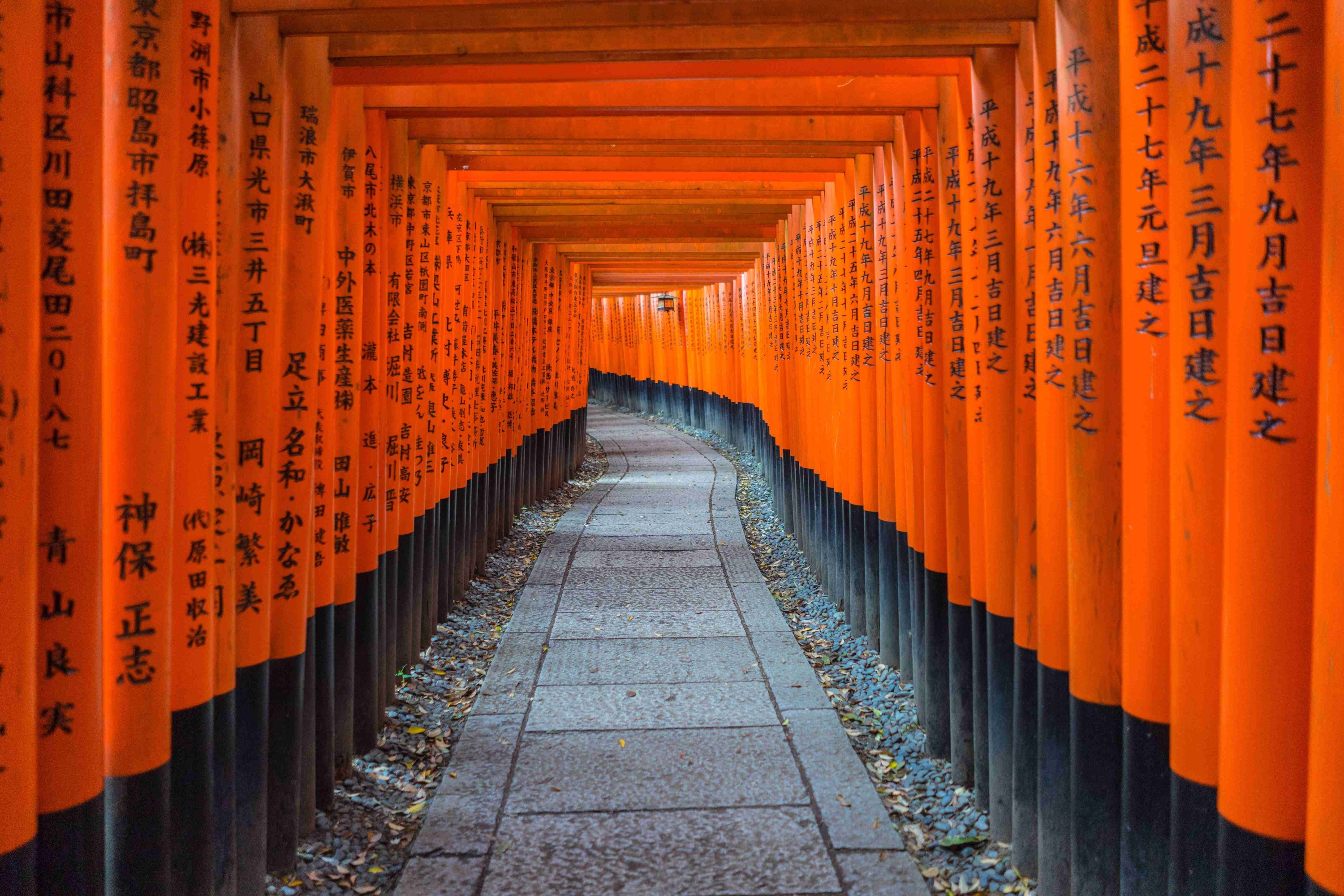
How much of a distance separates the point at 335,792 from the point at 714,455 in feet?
47.1

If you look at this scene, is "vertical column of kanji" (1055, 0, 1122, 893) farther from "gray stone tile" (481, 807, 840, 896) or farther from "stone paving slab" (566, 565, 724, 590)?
"stone paving slab" (566, 565, 724, 590)

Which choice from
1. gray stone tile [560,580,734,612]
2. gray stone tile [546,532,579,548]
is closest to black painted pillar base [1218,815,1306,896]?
gray stone tile [560,580,734,612]

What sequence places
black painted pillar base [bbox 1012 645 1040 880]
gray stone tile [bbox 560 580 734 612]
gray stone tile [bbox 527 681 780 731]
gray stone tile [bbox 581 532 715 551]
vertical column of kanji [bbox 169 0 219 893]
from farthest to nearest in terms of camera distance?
1. gray stone tile [bbox 581 532 715 551]
2. gray stone tile [bbox 560 580 734 612]
3. gray stone tile [bbox 527 681 780 731]
4. black painted pillar base [bbox 1012 645 1040 880]
5. vertical column of kanji [bbox 169 0 219 893]

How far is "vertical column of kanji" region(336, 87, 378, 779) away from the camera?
4.40 meters

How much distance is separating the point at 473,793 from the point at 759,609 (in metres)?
3.38

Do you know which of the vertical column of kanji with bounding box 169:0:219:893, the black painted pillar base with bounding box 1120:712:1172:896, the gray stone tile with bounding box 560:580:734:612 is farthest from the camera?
the gray stone tile with bounding box 560:580:734:612

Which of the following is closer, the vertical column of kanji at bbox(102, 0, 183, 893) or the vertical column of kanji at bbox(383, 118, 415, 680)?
the vertical column of kanji at bbox(102, 0, 183, 893)

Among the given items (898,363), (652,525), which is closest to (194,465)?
(898,363)

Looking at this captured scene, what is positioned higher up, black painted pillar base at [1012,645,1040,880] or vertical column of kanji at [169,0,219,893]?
vertical column of kanji at [169,0,219,893]

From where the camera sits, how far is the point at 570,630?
6766mm

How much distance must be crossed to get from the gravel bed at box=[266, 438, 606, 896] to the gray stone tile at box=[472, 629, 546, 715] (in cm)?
11

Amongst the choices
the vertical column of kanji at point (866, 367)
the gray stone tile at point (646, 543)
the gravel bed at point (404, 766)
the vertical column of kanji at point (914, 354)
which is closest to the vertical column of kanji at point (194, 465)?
the gravel bed at point (404, 766)

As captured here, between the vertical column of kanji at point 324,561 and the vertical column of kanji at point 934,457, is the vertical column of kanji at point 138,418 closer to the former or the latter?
the vertical column of kanji at point 324,561

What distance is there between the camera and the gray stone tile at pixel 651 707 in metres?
5.07
